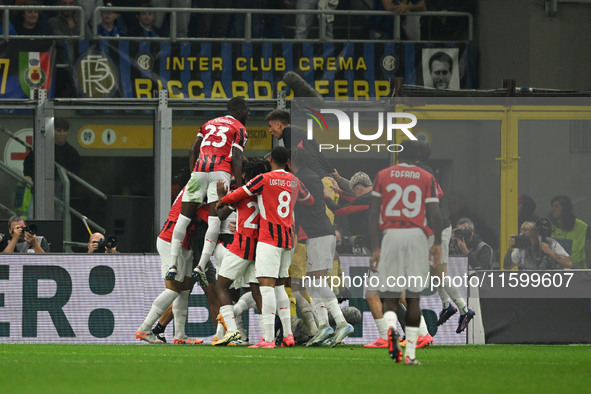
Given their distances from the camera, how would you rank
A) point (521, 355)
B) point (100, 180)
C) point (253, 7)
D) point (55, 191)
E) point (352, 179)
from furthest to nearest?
point (253, 7) < point (100, 180) < point (55, 191) < point (352, 179) < point (521, 355)

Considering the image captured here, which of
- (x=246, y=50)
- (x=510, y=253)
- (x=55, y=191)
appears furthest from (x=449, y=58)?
(x=55, y=191)

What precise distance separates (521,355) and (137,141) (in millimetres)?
7550

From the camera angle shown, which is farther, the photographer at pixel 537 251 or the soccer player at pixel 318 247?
the photographer at pixel 537 251

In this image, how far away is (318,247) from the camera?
489 inches

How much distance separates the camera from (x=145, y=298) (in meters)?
13.8

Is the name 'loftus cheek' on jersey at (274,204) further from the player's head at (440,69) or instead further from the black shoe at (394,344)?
the player's head at (440,69)

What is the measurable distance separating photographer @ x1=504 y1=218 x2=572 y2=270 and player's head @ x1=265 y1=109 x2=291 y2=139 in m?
3.66

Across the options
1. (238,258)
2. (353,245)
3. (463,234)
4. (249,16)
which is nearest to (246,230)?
(238,258)

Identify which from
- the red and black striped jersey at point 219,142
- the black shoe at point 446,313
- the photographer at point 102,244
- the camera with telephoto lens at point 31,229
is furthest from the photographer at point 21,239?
the black shoe at point 446,313

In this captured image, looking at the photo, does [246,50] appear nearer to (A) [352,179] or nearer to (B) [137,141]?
(B) [137,141]

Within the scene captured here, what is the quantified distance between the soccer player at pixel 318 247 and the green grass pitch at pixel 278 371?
0.41 m

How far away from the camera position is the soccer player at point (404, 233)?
951 cm

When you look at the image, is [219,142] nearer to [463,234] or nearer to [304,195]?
[304,195]

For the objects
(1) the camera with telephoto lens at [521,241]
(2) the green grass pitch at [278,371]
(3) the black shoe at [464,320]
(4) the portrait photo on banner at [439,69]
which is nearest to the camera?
(2) the green grass pitch at [278,371]
